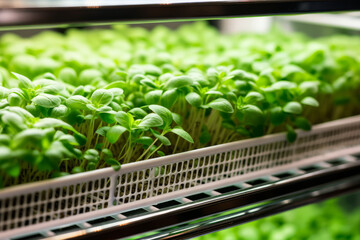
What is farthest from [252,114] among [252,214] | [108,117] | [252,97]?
[108,117]

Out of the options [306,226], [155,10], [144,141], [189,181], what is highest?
[155,10]

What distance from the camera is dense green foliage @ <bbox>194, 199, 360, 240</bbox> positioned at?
1592mm

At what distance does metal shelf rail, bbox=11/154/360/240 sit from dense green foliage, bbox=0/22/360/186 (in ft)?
0.42

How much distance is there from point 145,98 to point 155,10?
0.90ft

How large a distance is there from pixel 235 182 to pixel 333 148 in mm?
452

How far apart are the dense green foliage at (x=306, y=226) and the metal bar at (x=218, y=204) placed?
385 mm

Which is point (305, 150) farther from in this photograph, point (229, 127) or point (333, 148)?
point (229, 127)

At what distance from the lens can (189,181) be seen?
3.47ft

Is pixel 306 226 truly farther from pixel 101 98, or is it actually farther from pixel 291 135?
pixel 101 98

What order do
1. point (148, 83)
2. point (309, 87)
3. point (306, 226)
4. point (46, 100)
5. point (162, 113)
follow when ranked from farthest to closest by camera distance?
point (306, 226)
point (309, 87)
point (148, 83)
point (162, 113)
point (46, 100)

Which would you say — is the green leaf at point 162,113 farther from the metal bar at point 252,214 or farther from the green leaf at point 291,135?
the green leaf at point 291,135

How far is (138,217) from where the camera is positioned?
96 centimetres

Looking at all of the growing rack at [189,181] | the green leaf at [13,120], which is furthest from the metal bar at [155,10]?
the green leaf at [13,120]

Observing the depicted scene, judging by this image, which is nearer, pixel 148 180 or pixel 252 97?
pixel 148 180
